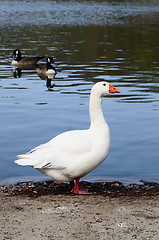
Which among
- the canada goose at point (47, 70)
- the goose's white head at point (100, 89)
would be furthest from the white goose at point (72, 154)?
the canada goose at point (47, 70)

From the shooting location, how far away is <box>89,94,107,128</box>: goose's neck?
820cm

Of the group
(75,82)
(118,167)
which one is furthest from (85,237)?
(75,82)

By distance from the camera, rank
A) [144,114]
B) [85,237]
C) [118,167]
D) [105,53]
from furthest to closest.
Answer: [105,53] < [144,114] < [118,167] < [85,237]

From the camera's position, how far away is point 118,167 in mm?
10547

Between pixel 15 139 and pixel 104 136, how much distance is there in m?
4.83

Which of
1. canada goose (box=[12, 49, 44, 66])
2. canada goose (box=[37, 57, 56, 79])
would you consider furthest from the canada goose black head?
canada goose (box=[37, 57, 56, 79])

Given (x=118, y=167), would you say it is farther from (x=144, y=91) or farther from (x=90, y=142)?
(x=144, y=91)

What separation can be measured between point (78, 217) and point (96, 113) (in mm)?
2060

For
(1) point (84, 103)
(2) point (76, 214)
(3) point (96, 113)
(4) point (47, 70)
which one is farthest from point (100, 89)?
(4) point (47, 70)

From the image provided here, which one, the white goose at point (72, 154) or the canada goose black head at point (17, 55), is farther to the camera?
the canada goose black head at point (17, 55)

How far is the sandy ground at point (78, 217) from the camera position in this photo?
6.34m

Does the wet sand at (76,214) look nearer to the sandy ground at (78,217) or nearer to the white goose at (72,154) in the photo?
the sandy ground at (78,217)

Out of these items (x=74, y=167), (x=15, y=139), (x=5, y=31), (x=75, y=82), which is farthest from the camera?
(x=5, y=31)

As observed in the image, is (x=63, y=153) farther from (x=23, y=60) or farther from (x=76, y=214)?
(x=23, y=60)
